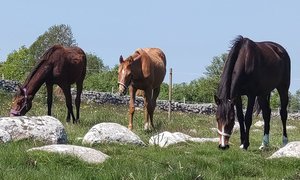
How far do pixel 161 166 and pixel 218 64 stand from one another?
78261mm

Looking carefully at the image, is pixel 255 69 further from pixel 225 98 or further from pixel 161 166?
pixel 161 166

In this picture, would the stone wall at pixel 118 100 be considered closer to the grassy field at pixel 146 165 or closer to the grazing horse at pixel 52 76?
the grazing horse at pixel 52 76

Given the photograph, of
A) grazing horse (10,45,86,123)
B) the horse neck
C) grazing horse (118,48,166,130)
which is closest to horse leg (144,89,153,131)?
grazing horse (118,48,166,130)

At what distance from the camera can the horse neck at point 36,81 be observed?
1591 centimetres

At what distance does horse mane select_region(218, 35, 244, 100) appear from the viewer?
1150 centimetres

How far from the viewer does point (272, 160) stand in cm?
927

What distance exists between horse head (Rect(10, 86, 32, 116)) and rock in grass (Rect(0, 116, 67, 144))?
15.5 ft

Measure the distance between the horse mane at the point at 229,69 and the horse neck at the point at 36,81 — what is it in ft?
18.8

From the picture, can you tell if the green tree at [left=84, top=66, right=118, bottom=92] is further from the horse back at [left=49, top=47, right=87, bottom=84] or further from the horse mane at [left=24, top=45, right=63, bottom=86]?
the horse mane at [left=24, top=45, right=63, bottom=86]

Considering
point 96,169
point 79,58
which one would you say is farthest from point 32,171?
point 79,58

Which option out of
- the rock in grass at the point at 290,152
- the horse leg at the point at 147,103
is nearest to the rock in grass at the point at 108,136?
the rock in grass at the point at 290,152

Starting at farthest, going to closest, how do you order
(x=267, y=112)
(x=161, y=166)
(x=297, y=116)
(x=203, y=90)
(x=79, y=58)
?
(x=203, y=90) → (x=297, y=116) → (x=79, y=58) → (x=267, y=112) → (x=161, y=166)

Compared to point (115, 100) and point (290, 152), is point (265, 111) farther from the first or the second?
point (115, 100)

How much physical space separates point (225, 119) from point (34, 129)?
3.25 meters
